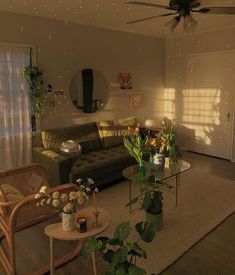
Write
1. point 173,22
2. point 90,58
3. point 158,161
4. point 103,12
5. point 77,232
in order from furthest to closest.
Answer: point 90,58, point 103,12, point 158,161, point 173,22, point 77,232

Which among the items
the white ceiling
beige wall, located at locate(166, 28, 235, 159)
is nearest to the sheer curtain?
the white ceiling

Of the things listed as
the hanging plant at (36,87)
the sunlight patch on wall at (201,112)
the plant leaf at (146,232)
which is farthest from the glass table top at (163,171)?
the sunlight patch on wall at (201,112)

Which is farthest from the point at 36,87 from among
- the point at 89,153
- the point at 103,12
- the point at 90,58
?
the point at 103,12

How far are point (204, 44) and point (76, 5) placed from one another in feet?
9.25

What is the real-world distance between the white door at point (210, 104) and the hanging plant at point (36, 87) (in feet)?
10.0

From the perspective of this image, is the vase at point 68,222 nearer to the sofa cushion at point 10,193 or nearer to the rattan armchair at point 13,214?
the rattan armchair at point 13,214

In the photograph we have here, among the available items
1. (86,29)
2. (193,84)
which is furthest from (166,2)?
(193,84)

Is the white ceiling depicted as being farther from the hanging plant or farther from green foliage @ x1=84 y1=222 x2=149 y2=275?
green foliage @ x1=84 y1=222 x2=149 y2=275

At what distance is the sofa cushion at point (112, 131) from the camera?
441 centimetres

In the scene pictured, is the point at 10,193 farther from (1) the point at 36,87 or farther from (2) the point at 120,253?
(1) the point at 36,87

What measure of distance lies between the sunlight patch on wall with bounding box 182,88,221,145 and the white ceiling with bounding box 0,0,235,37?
125 cm

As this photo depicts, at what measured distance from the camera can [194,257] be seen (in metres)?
2.31

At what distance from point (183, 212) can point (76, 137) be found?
6.53ft

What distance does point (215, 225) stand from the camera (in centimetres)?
279
